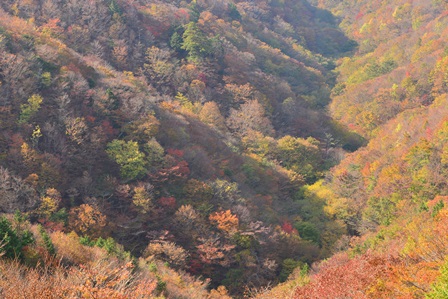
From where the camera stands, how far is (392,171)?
43938mm

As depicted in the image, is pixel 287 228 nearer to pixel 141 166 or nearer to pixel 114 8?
pixel 141 166

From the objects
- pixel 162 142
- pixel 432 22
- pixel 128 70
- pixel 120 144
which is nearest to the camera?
pixel 120 144

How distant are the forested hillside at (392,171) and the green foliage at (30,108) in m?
25.7

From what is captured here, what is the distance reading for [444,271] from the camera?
14602mm

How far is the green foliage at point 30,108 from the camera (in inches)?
Result: 1387

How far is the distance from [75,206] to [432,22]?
104336 millimetres

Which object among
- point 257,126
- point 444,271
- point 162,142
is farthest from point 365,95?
point 444,271

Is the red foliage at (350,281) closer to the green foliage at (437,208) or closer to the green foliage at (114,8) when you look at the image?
the green foliage at (437,208)

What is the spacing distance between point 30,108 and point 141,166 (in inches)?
443

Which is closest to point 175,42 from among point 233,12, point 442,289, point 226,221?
point 233,12

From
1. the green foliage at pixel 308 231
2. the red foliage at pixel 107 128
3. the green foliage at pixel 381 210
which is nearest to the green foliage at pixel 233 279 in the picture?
the green foliage at pixel 308 231

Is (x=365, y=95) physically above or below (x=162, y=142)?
above

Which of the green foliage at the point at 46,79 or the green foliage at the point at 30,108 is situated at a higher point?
the green foliage at the point at 46,79

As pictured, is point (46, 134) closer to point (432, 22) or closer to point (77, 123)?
point (77, 123)
